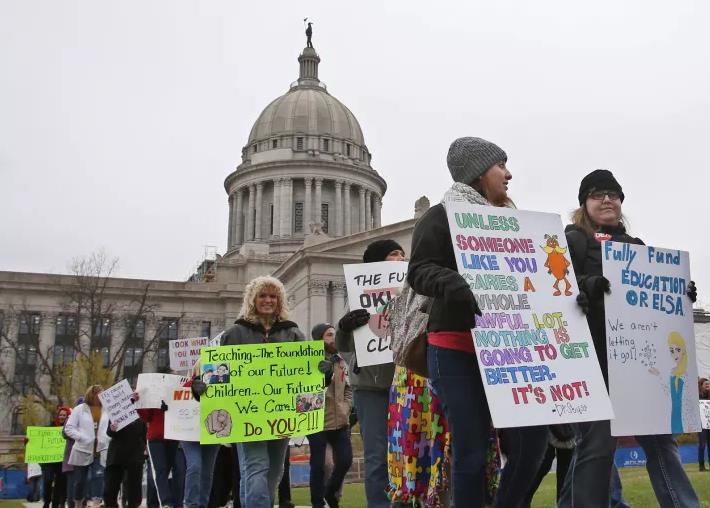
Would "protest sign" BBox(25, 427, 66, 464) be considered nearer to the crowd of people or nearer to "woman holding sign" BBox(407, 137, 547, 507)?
the crowd of people

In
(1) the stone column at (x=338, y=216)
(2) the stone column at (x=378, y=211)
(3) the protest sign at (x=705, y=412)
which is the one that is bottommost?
(3) the protest sign at (x=705, y=412)

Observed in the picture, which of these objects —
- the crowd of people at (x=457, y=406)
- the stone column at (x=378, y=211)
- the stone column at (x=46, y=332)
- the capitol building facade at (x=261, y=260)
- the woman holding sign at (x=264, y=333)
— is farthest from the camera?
the stone column at (x=378, y=211)

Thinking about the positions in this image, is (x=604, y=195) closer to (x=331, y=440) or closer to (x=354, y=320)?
(x=354, y=320)

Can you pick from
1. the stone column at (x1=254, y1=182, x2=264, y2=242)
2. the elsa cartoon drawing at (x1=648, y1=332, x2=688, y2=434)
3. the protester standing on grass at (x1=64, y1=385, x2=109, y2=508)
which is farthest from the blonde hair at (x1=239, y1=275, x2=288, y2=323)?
the stone column at (x1=254, y1=182, x2=264, y2=242)

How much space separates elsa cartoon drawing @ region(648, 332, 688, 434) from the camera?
17.5ft

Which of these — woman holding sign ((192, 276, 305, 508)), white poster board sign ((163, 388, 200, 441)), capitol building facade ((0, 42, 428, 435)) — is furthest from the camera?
capitol building facade ((0, 42, 428, 435))

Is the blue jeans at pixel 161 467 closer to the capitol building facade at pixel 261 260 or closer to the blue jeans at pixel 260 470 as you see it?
the blue jeans at pixel 260 470

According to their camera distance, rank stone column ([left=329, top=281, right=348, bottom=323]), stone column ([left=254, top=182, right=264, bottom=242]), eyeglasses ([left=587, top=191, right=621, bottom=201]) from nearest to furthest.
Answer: eyeglasses ([left=587, top=191, right=621, bottom=201]) → stone column ([left=329, top=281, right=348, bottom=323]) → stone column ([left=254, top=182, right=264, bottom=242])

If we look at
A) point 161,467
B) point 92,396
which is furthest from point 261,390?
point 92,396

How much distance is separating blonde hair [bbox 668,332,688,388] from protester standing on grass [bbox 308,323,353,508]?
4.05 meters

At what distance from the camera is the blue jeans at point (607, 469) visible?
4.86 meters

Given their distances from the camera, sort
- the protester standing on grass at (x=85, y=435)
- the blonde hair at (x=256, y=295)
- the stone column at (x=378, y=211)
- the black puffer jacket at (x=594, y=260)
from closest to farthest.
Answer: the black puffer jacket at (x=594, y=260)
the blonde hair at (x=256, y=295)
the protester standing on grass at (x=85, y=435)
the stone column at (x=378, y=211)

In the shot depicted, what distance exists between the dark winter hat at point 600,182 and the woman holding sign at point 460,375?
119 cm

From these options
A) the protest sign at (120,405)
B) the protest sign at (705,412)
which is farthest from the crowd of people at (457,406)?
the protest sign at (705,412)
